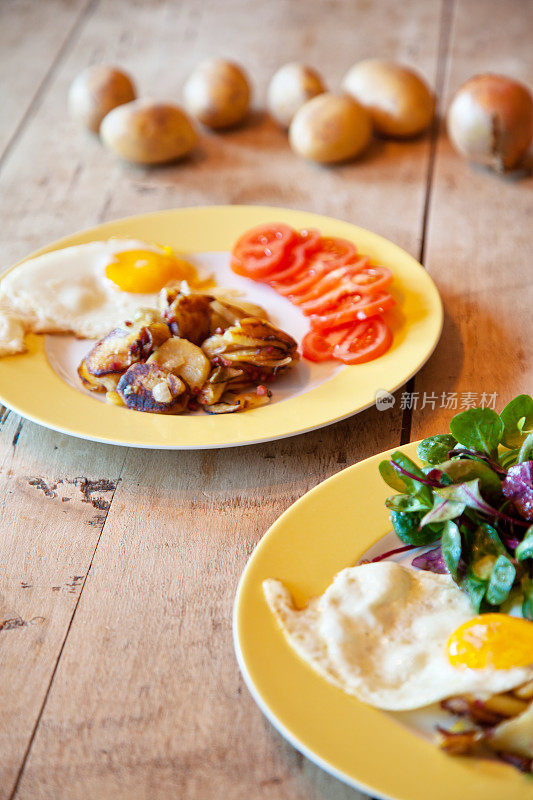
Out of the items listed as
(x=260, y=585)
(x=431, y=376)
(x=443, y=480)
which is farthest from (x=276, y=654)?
(x=431, y=376)

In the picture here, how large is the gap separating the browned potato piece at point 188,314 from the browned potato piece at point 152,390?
5.1 inches

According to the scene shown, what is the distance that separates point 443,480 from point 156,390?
0.69 metres

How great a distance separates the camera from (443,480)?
135 cm

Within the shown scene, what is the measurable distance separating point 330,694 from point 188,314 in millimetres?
991

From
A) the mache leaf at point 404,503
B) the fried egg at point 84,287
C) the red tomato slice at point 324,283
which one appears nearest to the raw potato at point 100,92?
the fried egg at point 84,287

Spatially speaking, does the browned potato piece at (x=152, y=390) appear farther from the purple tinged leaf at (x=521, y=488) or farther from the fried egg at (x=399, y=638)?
the purple tinged leaf at (x=521, y=488)

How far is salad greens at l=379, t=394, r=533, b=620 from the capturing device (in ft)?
4.10

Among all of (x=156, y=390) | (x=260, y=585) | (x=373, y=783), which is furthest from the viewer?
(x=156, y=390)

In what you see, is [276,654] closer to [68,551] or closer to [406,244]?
[68,551]

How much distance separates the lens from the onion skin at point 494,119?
8.59 feet

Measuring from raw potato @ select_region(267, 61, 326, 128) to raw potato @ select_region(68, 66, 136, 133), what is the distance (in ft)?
1.84

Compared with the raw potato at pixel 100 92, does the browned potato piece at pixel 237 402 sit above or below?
below

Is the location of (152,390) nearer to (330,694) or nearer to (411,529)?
(411,529)

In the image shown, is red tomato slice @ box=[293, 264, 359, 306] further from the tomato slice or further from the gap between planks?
the gap between planks
